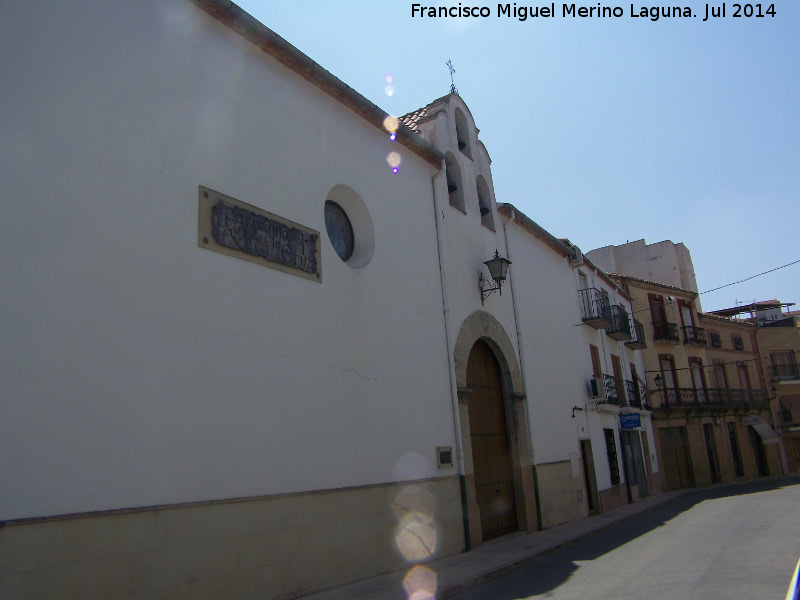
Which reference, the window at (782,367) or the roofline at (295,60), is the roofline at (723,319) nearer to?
the window at (782,367)

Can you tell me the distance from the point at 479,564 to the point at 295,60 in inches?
283

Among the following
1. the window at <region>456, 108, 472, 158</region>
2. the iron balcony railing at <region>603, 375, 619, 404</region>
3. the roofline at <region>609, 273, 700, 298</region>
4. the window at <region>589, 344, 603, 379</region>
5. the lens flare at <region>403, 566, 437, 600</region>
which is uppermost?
the roofline at <region>609, 273, 700, 298</region>

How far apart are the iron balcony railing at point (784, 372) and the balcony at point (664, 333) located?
997 cm

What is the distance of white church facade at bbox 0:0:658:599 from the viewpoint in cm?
516

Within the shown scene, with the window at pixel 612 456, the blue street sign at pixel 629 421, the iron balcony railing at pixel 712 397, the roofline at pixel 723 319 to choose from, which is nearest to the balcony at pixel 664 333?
the iron balcony railing at pixel 712 397

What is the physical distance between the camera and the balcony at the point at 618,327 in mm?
21016

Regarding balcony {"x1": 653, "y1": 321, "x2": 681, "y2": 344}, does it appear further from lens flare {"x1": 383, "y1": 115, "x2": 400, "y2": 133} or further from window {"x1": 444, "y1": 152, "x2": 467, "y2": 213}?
lens flare {"x1": 383, "y1": 115, "x2": 400, "y2": 133}

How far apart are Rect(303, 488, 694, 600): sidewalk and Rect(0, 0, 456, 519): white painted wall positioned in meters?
1.24

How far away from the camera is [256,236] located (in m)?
7.37

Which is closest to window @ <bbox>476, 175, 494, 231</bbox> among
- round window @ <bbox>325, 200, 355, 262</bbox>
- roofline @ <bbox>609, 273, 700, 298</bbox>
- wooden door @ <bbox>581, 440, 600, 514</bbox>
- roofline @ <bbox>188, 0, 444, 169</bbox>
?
roofline @ <bbox>188, 0, 444, 169</bbox>

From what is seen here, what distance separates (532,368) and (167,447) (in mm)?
9641

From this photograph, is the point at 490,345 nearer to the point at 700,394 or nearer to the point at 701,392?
the point at 700,394

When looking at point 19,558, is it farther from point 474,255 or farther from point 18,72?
point 474,255

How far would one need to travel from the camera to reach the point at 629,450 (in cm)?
2144
